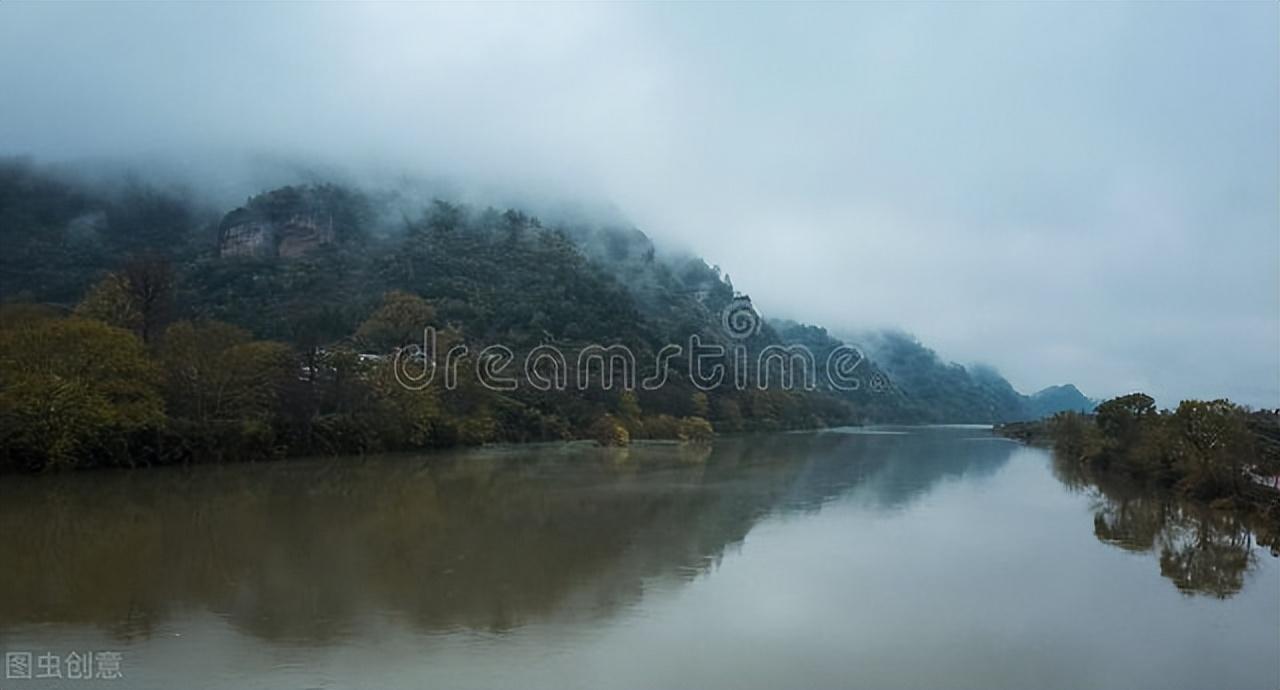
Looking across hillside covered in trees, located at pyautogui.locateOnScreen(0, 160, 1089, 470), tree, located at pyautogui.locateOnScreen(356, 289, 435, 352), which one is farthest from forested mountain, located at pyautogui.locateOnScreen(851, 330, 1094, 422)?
tree, located at pyautogui.locateOnScreen(356, 289, 435, 352)

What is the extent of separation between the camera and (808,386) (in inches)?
3920

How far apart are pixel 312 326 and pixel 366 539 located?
3512 cm

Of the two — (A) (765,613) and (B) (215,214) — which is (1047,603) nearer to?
(A) (765,613)

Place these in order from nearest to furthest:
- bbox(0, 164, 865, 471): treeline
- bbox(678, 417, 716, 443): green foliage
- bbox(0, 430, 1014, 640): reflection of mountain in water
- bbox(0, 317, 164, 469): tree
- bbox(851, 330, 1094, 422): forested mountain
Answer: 1. bbox(0, 430, 1014, 640): reflection of mountain in water
2. bbox(0, 317, 164, 469): tree
3. bbox(0, 164, 865, 471): treeline
4. bbox(678, 417, 716, 443): green foliage
5. bbox(851, 330, 1094, 422): forested mountain

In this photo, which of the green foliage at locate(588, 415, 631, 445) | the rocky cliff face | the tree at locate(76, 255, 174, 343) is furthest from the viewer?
the rocky cliff face

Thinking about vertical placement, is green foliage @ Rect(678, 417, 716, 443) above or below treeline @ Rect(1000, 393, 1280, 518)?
below

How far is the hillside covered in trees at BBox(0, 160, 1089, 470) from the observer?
76.9ft

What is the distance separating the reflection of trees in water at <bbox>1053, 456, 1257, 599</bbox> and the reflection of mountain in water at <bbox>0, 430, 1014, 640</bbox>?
492 centimetres

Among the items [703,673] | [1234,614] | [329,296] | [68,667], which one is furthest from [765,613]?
[329,296]

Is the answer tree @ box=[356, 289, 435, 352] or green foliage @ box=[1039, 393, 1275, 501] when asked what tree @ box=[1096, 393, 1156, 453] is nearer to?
green foliage @ box=[1039, 393, 1275, 501]

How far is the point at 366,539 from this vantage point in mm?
13594

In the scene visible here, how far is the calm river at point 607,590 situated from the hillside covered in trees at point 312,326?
3814mm

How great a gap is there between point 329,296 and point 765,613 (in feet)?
172

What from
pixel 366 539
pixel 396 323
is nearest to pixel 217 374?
pixel 366 539
